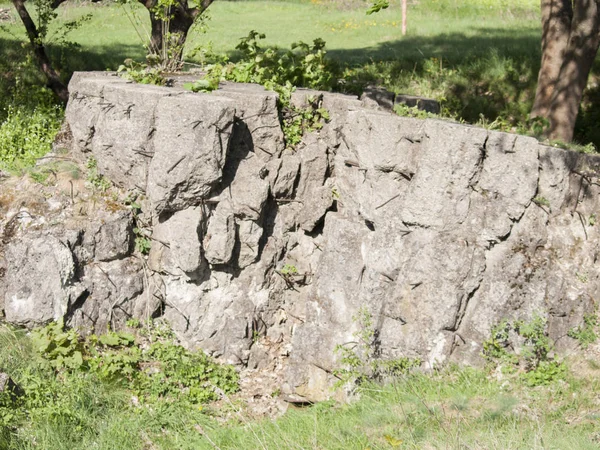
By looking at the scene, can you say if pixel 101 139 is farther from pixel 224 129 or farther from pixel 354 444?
pixel 354 444

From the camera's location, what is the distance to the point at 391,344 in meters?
7.18

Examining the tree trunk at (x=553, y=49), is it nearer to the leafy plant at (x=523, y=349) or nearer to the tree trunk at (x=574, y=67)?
the tree trunk at (x=574, y=67)

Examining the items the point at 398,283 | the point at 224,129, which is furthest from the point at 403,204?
the point at 224,129

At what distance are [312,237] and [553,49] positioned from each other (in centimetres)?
457

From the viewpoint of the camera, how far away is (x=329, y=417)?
653cm

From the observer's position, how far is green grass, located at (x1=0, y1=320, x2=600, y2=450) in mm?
5512

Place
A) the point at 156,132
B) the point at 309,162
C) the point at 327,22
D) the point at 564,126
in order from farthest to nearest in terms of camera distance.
Answer: 1. the point at 327,22
2. the point at 564,126
3. the point at 309,162
4. the point at 156,132

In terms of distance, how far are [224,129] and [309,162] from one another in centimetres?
112

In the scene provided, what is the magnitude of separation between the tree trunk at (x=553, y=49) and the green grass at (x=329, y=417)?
175 inches

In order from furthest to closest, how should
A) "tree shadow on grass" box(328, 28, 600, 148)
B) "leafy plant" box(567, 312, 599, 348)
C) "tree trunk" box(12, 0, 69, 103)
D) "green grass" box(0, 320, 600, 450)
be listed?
"tree shadow on grass" box(328, 28, 600, 148)
"tree trunk" box(12, 0, 69, 103)
"leafy plant" box(567, 312, 599, 348)
"green grass" box(0, 320, 600, 450)

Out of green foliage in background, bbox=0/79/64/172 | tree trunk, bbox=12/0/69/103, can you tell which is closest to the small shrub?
green foliage in background, bbox=0/79/64/172

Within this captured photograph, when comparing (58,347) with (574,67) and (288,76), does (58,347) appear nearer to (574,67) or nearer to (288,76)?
(288,76)

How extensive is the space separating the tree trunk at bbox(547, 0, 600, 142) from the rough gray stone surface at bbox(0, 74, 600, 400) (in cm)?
244

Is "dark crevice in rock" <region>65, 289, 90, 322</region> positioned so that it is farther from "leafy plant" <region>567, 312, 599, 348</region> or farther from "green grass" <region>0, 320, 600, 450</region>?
"leafy plant" <region>567, 312, 599, 348</region>
